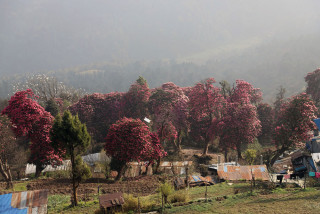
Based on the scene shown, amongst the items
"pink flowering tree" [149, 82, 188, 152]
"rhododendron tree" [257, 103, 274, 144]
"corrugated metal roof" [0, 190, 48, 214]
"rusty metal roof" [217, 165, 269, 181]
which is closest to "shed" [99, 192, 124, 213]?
"corrugated metal roof" [0, 190, 48, 214]

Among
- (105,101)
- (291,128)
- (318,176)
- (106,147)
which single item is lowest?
(318,176)

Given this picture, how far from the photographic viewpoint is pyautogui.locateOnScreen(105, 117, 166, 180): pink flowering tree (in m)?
21.3

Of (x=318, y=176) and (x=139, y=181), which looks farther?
(x=139, y=181)

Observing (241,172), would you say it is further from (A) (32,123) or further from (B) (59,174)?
(A) (32,123)

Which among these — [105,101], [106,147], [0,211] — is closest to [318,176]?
[106,147]

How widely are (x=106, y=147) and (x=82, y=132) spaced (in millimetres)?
8071

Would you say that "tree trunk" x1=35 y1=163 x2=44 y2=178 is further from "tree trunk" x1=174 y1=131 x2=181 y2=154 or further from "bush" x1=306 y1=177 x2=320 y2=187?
"bush" x1=306 y1=177 x2=320 y2=187

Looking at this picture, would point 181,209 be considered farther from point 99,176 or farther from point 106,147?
point 99,176

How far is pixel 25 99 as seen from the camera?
21.5m

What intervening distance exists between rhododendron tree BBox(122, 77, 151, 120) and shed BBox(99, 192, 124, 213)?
2309cm

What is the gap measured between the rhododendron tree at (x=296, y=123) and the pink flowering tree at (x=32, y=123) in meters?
22.9

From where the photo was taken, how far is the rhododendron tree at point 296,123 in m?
24.2

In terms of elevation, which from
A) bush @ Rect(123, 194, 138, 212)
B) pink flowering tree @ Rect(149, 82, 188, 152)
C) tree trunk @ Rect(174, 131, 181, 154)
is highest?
pink flowering tree @ Rect(149, 82, 188, 152)

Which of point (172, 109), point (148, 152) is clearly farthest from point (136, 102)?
point (148, 152)
